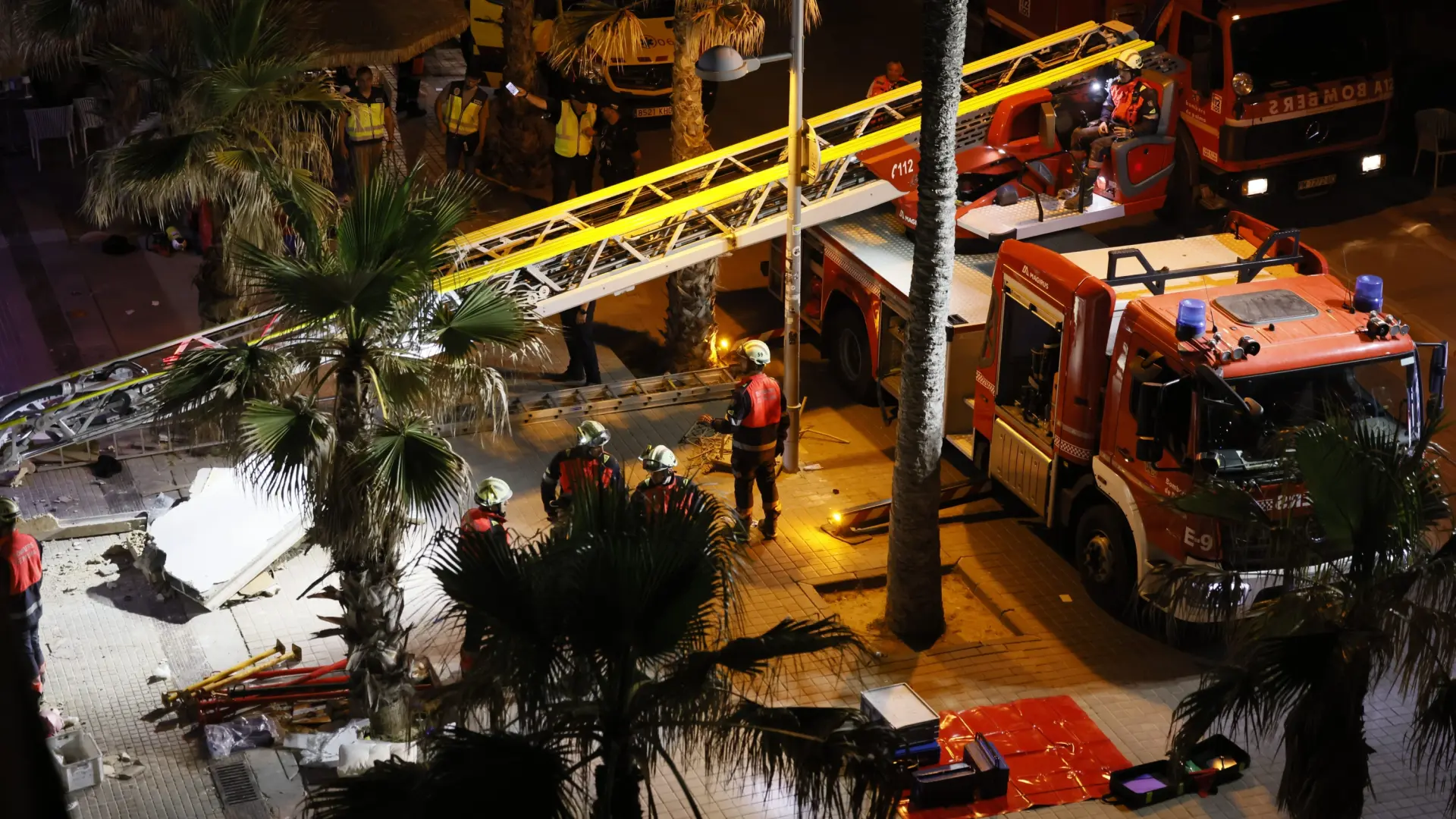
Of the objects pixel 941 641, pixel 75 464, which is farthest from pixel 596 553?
pixel 75 464

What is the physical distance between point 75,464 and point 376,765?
762cm

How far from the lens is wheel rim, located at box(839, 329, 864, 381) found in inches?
535

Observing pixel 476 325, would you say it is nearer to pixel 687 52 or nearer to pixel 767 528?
pixel 767 528

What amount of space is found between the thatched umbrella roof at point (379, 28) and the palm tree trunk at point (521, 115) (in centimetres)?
88

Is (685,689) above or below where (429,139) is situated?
above

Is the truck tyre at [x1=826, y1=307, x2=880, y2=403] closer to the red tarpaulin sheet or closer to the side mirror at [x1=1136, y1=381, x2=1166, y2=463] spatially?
the side mirror at [x1=1136, y1=381, x2=1166, y2=463]

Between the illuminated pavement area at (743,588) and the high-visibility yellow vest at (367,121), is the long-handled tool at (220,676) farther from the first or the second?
the high-visibility yellow vest at (367,121)

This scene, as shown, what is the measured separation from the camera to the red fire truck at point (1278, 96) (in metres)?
15.4

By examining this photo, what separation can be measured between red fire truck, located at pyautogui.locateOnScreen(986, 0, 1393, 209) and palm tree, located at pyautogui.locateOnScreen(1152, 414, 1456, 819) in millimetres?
9325

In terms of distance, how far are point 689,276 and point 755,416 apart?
2817mm

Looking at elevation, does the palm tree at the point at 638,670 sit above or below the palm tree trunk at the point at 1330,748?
above

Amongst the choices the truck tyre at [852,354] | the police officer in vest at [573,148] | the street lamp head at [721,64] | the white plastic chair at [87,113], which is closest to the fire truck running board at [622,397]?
the truck tyre at [852,354]

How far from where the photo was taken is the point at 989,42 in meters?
20.9

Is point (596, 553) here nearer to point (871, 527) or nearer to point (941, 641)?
point (941, 641)
